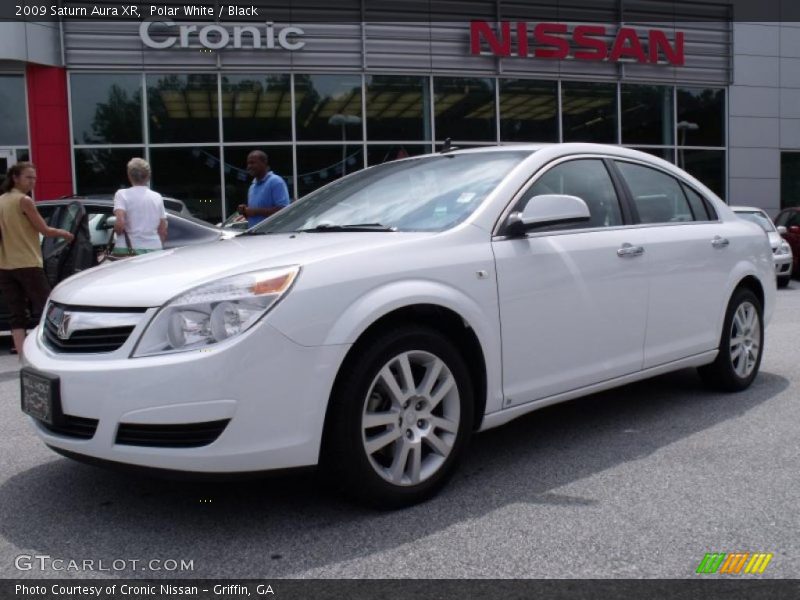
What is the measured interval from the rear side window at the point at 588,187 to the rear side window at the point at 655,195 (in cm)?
20

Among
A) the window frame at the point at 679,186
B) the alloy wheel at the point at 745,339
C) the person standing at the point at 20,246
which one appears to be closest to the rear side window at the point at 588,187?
the window frame at the point at 679,186

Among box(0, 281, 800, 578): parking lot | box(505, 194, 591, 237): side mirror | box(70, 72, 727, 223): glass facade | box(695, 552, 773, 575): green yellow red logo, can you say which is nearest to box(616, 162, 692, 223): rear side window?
box(505, 194, 591, 237): side mirror

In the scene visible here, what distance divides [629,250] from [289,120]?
13.9 meters

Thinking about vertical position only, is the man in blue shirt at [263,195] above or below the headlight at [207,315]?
above

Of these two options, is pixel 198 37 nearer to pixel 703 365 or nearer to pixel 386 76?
pixel 386 76

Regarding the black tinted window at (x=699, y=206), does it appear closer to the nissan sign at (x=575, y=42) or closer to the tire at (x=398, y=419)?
the tire at (x=398, y=419)

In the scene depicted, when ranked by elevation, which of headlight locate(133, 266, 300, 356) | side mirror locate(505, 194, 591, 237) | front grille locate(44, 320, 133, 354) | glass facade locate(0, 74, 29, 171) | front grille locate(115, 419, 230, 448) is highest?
glass facade locate(0, 74, 29, 171)

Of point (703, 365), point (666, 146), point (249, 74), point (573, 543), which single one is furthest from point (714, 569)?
point (666, 146)

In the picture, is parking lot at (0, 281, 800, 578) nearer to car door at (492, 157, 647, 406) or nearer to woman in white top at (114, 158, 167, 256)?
car door at (492, 157, 647, 406)

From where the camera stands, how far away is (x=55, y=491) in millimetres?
3613

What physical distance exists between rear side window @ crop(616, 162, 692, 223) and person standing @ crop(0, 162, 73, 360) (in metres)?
4.72

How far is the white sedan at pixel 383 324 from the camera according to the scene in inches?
114

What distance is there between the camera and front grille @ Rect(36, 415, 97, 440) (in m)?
2.98

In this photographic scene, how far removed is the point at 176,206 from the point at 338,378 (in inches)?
254
